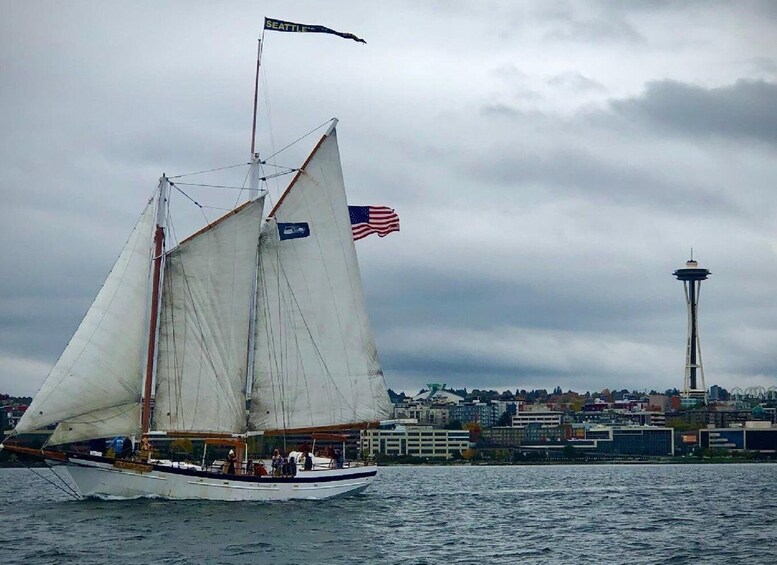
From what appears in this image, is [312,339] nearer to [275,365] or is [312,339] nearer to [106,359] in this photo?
[275,365]

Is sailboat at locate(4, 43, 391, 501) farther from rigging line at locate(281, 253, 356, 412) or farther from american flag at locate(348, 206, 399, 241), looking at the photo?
american flag at locate(348, 206, 399, 241)

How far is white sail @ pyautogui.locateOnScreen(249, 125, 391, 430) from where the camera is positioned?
81812mm

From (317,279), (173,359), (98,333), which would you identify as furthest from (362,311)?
(98,333)

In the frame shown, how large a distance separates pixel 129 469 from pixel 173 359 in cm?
687

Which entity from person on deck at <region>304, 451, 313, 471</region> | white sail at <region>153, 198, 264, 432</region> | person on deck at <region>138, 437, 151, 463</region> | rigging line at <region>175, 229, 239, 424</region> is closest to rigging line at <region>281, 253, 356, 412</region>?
white sail at <region>153, 198, 264, 432</region>

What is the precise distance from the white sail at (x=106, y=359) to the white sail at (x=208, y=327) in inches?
112

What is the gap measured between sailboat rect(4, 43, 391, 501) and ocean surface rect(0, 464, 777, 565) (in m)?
2.14

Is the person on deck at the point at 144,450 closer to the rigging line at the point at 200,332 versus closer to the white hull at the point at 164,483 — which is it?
the white hull at the point at 164,483

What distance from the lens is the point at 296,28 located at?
86.3 meters

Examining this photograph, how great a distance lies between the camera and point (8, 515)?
2840 inches

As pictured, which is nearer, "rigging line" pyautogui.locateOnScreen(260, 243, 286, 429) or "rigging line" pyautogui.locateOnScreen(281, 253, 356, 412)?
"rigging line" pyautogui.locateOnScreen(260, 243, 286, 429)

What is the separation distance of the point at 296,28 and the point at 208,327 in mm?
20870

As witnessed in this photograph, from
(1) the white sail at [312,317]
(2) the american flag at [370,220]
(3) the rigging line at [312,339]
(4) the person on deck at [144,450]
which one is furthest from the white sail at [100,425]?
(2) the american flag at [370,220]

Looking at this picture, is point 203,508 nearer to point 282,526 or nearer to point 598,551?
point 282,526
